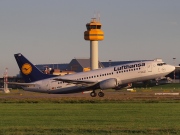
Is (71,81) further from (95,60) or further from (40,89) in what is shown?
(95,60)

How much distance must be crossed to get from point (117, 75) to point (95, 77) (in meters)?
3.55

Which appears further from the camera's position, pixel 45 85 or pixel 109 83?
pixel 45 85

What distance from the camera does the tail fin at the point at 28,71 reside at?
76.9 m

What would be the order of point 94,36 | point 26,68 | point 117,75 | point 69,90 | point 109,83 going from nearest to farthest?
point 109,83 < point 117,75 < point 69,90 < point 26,68 < point 94,36

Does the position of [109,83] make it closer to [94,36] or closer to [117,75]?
[117,75]

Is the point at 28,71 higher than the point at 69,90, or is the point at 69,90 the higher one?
the point at 28,71

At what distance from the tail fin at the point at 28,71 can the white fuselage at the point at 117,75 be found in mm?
1267

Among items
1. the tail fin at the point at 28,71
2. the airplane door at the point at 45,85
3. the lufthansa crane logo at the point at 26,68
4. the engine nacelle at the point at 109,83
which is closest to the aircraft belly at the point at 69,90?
the airplane door at the point at 45,85

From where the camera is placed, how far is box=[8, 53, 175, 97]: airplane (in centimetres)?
7231

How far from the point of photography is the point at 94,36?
13788 cm

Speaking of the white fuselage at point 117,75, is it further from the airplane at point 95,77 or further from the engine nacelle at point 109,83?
the engine nacelle at point 109,83

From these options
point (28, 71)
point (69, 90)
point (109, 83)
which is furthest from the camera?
point (28, 71)

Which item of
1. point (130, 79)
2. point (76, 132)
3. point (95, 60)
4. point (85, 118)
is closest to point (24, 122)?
point (85, 118)

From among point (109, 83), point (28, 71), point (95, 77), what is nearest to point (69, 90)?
point (95, 77)
